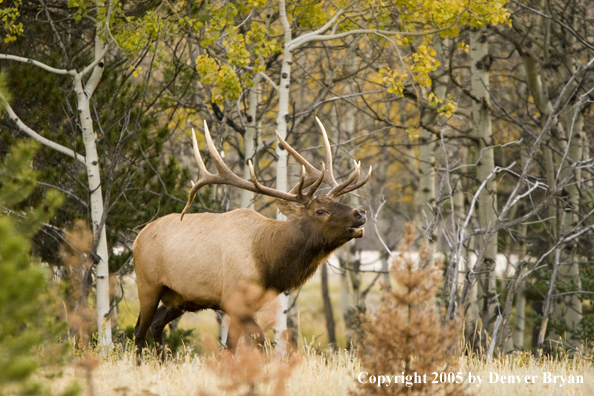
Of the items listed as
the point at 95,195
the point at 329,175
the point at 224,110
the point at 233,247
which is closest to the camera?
the point at 233,247

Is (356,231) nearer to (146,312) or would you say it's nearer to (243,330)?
(243,330)

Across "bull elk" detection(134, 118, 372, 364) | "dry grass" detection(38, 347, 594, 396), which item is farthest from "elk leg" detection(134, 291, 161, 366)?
"dry grass" detection(38, 347, 594, 396)

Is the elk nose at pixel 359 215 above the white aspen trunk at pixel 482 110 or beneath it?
beneath

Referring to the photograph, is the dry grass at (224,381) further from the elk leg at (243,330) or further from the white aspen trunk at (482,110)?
the white aspen trunk at (482,110)

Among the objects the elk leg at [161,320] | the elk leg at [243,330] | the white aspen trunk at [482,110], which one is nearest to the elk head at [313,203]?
the elk leg at [243,330]

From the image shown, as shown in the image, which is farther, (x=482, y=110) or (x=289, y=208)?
(x=482, y=110)

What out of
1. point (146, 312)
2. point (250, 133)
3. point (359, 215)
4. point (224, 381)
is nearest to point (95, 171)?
point (146, 312)

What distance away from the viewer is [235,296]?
5.80 metres

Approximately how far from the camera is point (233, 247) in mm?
6156

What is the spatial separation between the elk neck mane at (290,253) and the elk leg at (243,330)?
0.48m

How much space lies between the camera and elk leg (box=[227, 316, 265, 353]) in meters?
5.71

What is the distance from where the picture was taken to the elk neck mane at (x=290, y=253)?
20.3 ft

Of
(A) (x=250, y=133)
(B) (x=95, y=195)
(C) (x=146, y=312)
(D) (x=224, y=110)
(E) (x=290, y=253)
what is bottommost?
(C) (x=146, y=312)

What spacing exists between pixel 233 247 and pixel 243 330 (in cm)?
80
